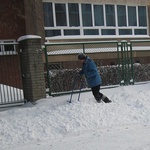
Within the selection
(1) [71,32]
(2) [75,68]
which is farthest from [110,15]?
(2) [75,68]

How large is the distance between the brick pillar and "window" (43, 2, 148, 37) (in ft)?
20.0

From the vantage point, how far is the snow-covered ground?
4.90 m

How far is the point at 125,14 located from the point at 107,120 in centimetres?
1139

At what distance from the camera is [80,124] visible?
579cm

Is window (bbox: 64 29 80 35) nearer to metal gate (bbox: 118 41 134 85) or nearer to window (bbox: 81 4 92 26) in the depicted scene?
window (bbox: 81 4 92 26)

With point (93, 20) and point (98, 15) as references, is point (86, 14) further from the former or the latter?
point (98, 15)

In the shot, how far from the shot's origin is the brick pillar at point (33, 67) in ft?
24.9

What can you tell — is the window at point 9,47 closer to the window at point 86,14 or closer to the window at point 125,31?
the window at point 86,14

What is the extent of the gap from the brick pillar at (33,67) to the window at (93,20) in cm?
611

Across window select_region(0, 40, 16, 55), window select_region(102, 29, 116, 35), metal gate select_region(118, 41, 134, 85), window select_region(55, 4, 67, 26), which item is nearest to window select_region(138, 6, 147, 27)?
window select_region(102, 29, 116, 35)

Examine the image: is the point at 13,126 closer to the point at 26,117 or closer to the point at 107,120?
the point at 26,117

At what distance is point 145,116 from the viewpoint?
623 cm

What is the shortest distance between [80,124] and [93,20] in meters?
10.1

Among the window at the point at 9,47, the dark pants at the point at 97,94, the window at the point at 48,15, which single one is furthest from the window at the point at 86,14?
the dark pants at the point at 97,94
